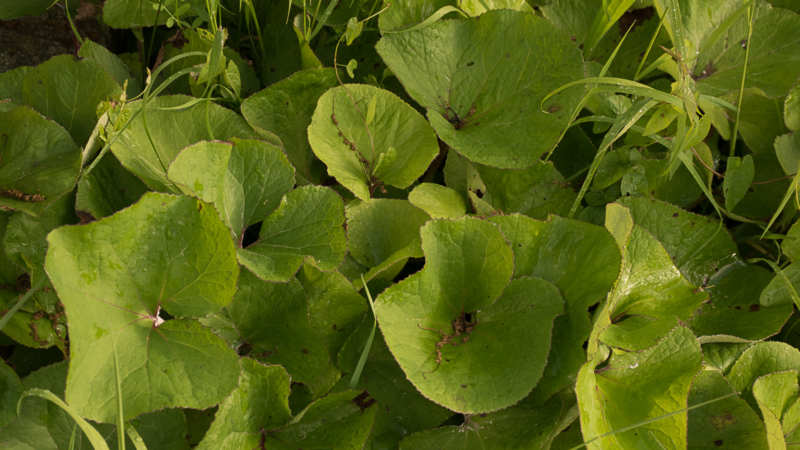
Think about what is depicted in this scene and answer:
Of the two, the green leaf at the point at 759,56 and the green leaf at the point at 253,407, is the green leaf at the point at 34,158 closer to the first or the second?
the green leaf at the point at 253,407

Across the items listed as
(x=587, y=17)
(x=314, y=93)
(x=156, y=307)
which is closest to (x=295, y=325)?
(x=156, y=307)

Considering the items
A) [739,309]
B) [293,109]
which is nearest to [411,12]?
[293,109]

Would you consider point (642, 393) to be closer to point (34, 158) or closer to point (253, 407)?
point (253, 407)

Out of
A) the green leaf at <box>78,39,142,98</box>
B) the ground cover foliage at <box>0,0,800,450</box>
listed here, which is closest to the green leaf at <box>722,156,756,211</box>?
the ground cover foliage at <box>0,0,800,450</box>

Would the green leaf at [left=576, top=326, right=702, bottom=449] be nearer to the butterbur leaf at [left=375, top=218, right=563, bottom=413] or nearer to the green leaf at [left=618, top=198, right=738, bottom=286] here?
the butterbur leaf at [left=375, top=218, right=563, bottom=413]

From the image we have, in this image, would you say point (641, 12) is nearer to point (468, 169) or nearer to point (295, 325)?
point (468, 169)

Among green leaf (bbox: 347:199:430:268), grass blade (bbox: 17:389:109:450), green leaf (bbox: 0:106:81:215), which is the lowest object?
grass blade (bbox: 17:389:109:450)

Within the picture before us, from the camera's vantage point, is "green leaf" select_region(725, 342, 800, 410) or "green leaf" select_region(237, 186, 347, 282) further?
"green leaf" select_region(725, 342, 800, 410)

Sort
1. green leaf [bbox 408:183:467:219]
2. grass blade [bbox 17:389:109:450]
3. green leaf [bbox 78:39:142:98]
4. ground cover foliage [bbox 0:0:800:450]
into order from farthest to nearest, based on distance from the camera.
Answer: green leaf [bbox 78:39:142:98] < green leaf [bbox 408:183:467:219] < ground cover foliage [bbox 0:0:800:450] < grass blade [bbox 17:389:109:450]
